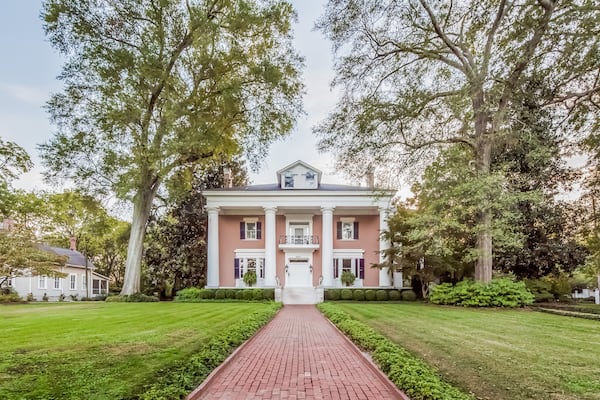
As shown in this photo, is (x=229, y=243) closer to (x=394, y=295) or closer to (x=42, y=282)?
(x=394, y=295)

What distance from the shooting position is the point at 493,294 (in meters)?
18.8

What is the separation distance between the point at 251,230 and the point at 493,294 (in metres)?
18.8

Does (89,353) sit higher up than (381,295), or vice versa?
(89,353)

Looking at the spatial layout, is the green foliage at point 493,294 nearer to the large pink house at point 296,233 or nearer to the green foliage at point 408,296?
the green foliage at point 408,296

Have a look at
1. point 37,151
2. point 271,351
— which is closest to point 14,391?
point 271,351

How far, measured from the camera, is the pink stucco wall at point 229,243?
105 feet

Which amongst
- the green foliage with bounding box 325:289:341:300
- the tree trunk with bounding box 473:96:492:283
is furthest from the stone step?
the tree trunk with bounding box 473:96:492:283

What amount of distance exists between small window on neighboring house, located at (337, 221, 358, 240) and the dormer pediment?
12.5 feet

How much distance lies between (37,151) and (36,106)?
245cm

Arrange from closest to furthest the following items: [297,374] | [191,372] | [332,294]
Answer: [191,372] → [297,374] → [332,294]

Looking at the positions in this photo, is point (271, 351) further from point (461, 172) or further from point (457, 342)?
point (461, 172)

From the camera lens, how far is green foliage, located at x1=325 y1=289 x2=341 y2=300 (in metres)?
26.9

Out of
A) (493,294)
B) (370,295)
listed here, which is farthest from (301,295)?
(493,294)

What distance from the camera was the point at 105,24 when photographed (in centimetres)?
2209
